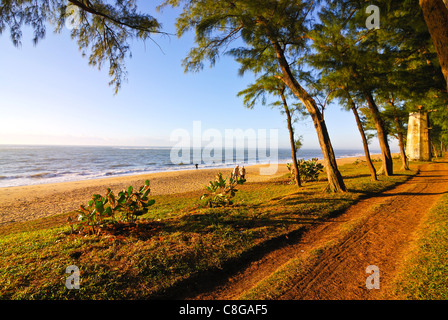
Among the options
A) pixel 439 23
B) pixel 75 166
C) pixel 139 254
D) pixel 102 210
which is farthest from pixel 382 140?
pixel 75 166

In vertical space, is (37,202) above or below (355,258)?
below

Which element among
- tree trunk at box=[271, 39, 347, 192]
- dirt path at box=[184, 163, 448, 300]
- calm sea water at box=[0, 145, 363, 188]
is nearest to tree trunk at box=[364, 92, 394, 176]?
tree trunk at box=[271, 39, 347, 192]

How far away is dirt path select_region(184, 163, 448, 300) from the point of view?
2697 mm

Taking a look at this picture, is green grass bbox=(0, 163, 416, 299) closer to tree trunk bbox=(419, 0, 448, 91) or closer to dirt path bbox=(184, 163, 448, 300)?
dirt path bbox=(184, 163, 448, 300)

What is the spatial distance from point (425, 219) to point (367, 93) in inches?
328

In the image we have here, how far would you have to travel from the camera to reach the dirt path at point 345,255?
2697 mm

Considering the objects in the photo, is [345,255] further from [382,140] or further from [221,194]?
[382,140]

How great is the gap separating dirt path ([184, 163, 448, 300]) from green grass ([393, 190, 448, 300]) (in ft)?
0.50

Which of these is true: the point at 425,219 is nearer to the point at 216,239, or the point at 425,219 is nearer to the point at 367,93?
the point at 216,239

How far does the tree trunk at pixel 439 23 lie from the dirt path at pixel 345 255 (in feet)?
12.0

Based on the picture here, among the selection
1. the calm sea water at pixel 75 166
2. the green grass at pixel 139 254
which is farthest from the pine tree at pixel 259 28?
the calm sea water at pixel 75 166
